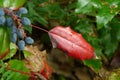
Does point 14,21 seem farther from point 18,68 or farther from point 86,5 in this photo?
point 86,5

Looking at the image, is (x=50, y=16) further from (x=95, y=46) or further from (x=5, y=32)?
(x=5, y=32)

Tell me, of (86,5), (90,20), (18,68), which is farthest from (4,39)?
(90,20)

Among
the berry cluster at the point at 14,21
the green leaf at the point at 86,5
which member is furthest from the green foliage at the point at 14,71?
the green leaf at the point at 86,5

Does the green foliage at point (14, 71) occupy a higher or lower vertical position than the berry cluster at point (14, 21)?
lower

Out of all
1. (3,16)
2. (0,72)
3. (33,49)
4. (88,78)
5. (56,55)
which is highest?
(3,16)

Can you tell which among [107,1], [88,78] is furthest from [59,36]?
[88,78]

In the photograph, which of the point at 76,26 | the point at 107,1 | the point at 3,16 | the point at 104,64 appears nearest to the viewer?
the point at 3,16

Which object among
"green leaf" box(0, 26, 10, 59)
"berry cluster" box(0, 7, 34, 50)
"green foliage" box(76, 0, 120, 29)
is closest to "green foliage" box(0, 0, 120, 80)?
"green foliage" box(76, 0, 120, 29)

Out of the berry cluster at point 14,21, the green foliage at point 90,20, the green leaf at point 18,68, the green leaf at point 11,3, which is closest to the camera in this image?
the berry cluster at point 14,21

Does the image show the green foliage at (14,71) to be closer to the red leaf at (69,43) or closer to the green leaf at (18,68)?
the green leaf at (18,68)
